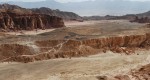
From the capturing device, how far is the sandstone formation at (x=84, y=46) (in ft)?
179

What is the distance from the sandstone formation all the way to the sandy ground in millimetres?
2281

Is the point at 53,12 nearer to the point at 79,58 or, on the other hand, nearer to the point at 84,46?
the point at 84,46

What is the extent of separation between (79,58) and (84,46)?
17.0 ft

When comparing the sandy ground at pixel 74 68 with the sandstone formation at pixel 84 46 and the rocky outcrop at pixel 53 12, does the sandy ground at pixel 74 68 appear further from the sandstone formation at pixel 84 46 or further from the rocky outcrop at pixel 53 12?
the rocky outcrop at pixel 53 12

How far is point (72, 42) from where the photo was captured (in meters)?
59.7

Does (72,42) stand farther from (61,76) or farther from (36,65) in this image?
(61,76)

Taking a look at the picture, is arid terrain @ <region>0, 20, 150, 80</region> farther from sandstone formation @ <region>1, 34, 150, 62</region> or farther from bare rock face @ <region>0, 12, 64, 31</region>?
bare rock face @ <region>0, 12, 64, 31</region>

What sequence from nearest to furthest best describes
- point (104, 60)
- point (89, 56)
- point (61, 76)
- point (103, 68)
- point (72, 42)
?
point (61, 76), point (103, 68), point (104, 60), point (89, 56), point (72, 42)

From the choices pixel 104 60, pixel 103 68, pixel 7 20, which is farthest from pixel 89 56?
pixel 7 20

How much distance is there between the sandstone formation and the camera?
54.4m

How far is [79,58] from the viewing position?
5341 centimetres

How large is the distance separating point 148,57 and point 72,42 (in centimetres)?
1273

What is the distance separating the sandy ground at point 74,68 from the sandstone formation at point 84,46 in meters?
2.28

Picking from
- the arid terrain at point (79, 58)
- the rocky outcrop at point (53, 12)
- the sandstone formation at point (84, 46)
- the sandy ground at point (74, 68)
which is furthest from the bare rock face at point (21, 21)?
the sandy ground at point (74, 68)
